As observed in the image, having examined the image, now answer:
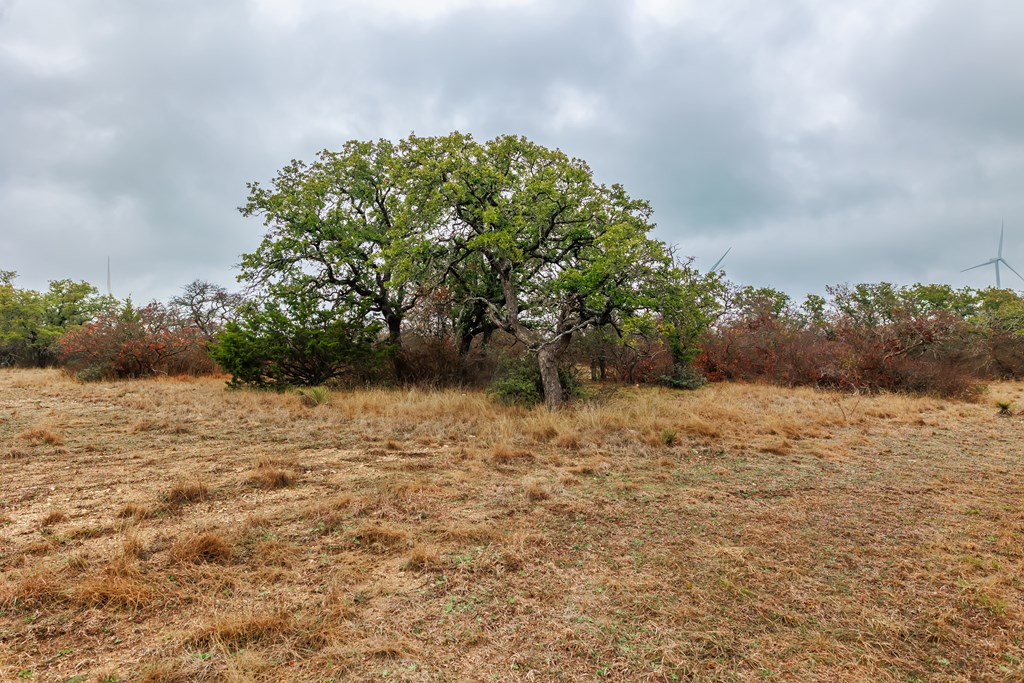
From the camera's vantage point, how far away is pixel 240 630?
2566 mm

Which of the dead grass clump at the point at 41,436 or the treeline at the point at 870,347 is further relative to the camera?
the treeline at the point at 870,347

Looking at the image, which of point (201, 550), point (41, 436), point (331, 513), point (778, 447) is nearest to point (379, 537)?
point (331, 513)

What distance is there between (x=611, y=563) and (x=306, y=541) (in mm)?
2526

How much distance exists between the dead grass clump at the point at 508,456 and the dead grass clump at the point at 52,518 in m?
4.62

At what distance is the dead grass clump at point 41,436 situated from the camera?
7191 mm

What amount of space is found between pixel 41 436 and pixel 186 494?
16.0ft

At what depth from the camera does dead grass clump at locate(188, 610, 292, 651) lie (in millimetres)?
2500

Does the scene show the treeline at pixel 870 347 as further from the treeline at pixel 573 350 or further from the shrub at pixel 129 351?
the shrub at pixel 129 351

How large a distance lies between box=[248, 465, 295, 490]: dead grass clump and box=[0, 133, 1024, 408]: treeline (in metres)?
7.02

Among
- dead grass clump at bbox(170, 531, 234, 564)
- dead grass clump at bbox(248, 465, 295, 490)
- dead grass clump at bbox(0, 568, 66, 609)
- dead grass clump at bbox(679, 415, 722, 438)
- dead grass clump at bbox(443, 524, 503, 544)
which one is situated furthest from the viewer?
dead grass clump at bbox(679, 415, 722, 438)

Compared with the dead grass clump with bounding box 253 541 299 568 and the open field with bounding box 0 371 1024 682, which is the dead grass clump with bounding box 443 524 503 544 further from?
the dead grass clump with bounding box 253 541 299 568

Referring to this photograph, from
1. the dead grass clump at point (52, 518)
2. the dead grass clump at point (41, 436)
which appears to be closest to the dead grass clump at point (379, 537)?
the dead grass clump at point (52, 518)

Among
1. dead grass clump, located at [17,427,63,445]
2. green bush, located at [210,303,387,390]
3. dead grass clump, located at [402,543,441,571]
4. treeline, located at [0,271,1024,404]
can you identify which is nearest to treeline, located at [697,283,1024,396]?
treeline, located at [0,271,1024,404]

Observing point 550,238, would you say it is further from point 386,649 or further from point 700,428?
point 386,649
